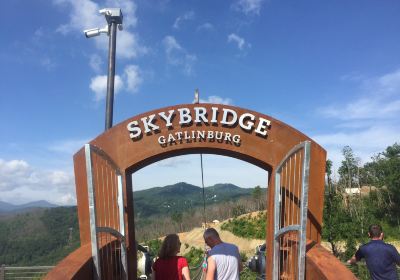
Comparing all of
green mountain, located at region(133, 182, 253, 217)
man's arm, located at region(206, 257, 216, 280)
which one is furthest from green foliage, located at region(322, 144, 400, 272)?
green mountain, located at region(133, 182, 253, 217)

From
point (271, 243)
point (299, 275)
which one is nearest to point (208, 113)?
point (271, 243)

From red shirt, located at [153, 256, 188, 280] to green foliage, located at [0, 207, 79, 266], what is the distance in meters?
59.3

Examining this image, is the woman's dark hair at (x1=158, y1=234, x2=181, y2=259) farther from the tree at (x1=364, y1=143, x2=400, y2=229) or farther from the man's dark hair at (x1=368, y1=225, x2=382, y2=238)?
the tree at (x1=364, y1=143, x2=400, y2=229)

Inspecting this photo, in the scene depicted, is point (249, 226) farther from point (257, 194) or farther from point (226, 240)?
point (257, 194)

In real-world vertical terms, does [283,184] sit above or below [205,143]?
below

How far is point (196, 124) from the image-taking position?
251 inches

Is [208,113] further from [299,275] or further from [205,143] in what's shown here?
[299,275]

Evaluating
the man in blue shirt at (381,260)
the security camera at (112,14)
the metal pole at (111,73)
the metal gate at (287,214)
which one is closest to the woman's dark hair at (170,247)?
the metal gate at (287,214)

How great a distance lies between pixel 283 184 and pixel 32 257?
77.7m

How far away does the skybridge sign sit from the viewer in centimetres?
633

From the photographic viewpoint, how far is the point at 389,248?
516cm

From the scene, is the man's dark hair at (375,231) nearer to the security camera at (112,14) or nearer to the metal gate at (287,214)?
the metal gate at (287,214)

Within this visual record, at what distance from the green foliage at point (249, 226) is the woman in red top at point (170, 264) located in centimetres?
3623

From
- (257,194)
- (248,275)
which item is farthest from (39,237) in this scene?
(248,275)
